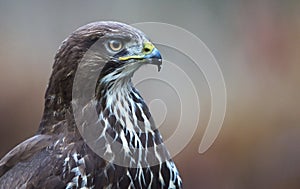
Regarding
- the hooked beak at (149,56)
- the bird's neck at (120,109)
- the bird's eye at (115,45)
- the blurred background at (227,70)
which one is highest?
the bird's eye at (115,45)

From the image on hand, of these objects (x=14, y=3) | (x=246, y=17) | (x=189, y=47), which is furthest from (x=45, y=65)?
(x=246, y=17)

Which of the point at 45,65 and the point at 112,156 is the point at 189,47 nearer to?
the point at 45,65

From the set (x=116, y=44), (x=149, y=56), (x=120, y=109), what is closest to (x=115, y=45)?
(x=116, y=44)

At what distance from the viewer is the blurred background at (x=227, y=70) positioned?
6.06 m

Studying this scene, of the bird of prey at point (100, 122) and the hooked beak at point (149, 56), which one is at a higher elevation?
the hooked beak at point (149, 56)

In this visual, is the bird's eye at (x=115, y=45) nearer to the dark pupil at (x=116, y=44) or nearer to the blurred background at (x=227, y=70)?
the dark pupil at (x=116, y=44)

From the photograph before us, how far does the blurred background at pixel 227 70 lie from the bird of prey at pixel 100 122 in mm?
2437

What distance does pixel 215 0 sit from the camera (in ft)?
20.1

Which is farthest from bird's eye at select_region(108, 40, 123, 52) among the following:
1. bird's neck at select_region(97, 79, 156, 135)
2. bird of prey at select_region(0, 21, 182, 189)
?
bird's neck at select_region(97, 79, 156, 135)

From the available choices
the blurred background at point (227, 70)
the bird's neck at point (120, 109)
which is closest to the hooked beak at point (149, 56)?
the bird's neck at point (120, 109)

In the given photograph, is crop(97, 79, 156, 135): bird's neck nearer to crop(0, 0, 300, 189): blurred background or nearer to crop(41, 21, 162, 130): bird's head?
crop(41, 21, 162, 130): bird's head

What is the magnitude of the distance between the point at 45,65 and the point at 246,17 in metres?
1.46

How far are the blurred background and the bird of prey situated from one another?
2.44 meters

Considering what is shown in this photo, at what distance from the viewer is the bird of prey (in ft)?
11.3
